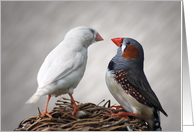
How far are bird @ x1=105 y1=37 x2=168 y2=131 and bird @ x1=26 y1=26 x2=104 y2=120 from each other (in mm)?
134

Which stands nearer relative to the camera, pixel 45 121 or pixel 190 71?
pixel 45 121

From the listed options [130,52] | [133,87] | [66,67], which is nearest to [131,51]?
[130,52]

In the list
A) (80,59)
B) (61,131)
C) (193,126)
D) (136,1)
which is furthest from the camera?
(136,1)

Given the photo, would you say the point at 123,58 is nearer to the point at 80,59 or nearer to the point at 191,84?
the point at 80,59

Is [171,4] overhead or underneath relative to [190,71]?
overhead

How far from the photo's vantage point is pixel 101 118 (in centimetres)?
88

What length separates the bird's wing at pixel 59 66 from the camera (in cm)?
87

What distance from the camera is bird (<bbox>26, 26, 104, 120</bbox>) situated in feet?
2.81

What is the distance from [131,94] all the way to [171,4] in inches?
23.6

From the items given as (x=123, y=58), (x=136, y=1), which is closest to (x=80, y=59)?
(x=123, y=58)

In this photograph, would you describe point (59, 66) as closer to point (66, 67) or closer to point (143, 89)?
point (66, 67)

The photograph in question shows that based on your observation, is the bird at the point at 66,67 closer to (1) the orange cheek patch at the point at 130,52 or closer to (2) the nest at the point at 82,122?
(2) the nest at the point at 82,122

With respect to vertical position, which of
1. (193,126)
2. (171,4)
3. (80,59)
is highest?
(171,4)

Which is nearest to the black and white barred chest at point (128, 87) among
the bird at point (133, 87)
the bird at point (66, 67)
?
the bird at point (133, 87)
